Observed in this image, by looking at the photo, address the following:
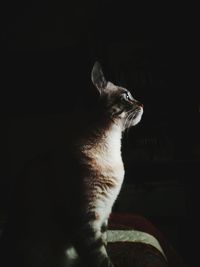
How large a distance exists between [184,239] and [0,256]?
7.08 ft

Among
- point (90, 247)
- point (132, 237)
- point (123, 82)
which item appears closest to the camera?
point (90, 247)

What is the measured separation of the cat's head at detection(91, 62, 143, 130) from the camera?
1803mm

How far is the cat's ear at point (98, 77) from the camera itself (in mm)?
1724

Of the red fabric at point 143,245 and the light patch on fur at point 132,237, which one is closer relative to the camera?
the red fabric at point 143,245

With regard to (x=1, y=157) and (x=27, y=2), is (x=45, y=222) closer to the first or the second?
(x=1, y=157)

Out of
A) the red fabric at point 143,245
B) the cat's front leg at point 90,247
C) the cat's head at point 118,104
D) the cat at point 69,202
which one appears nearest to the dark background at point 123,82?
the red fabric at point 143,245

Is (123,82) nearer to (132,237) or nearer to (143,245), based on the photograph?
(132,237)

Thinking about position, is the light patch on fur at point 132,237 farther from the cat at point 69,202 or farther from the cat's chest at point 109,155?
the cat's chest at point 109,155

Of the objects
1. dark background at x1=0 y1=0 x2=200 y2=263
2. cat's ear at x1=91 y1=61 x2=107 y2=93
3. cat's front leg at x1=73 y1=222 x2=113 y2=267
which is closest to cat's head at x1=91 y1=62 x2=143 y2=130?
cat's ear at x1=91 y1=61 x2=107 y2=93

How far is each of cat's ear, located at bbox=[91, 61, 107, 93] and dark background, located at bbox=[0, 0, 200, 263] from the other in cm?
184

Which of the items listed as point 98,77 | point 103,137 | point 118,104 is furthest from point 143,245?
point 98,77

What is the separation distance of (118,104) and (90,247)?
0.65 meters

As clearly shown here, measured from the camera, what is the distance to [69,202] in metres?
1.58

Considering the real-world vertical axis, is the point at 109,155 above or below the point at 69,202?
above
